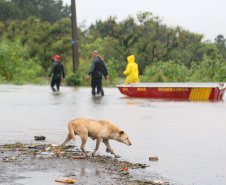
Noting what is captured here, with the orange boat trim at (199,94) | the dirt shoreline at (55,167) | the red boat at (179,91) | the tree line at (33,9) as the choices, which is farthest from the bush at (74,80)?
the tree line at (33,9)

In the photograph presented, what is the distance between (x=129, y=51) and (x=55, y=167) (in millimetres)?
37260

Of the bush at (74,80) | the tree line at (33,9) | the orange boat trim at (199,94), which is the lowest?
the orange boat trim at (199,94)

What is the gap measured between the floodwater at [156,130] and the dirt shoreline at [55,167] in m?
0.37

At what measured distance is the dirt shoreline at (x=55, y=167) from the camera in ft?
20.1

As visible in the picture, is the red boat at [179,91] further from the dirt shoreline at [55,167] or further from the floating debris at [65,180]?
the floating debris at [65,180]

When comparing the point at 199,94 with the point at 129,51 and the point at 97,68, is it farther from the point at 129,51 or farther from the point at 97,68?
the point at 129,51

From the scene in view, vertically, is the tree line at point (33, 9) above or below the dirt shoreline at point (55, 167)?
above

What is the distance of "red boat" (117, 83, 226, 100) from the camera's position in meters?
20.9

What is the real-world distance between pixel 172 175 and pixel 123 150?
2059 millimetres

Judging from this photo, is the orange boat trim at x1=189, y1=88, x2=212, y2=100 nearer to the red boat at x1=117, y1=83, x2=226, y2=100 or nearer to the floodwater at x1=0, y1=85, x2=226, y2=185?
the red boat at x1=117, y1=83, x2=226, y2=100

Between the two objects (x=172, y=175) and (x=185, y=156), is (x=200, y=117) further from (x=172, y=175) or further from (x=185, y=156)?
(x=172, y=175)

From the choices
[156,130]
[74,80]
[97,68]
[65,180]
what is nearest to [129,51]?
[74,80]

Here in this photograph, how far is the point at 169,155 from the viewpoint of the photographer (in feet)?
27.2

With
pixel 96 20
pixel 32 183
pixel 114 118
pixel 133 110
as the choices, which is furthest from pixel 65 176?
pixel 96 20
